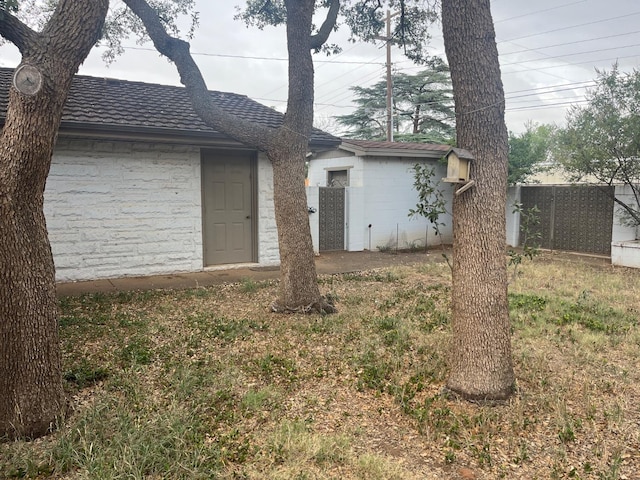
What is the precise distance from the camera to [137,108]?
839 cm

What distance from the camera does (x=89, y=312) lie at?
5848 mm

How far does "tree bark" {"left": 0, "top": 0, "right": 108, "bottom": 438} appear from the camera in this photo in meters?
2.89

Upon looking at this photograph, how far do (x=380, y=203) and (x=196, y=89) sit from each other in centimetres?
718

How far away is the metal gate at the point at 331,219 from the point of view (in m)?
11.6

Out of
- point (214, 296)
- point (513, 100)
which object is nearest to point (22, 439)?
point (214, 296)

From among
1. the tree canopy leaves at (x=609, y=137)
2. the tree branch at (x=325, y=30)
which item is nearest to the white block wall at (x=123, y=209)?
the tree branch at (x=325, y=30)

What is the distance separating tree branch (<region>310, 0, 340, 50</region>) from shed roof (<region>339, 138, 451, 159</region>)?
4639 millimetres

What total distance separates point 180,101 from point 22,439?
765cm

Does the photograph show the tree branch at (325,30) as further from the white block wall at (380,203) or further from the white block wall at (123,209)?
the white block wall at (380,203)

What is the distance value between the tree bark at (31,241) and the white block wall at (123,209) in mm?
4891

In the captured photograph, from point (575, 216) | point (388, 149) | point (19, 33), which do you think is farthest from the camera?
point (388, 149)

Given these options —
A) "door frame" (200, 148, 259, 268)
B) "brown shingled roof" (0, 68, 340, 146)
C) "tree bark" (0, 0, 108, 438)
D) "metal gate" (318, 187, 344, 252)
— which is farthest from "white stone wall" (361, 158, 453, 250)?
"tree bark" (0, 0, 108, 438)

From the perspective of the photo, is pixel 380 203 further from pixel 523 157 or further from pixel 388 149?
pixel 523 157

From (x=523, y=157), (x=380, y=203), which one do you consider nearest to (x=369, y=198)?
(x=380, y=203)
